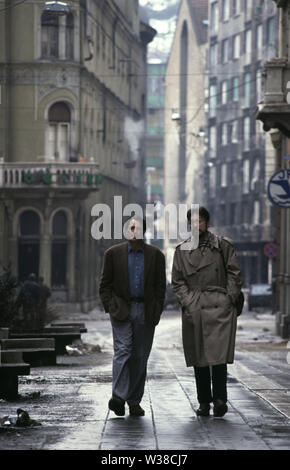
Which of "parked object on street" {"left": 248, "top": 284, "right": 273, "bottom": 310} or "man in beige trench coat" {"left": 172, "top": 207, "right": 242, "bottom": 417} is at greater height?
"man in beige trench coat" {"left": 172, "top": 207, "right": 242, "bottom": 417}

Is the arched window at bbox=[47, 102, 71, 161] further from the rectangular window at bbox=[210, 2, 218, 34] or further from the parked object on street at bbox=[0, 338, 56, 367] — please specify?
the rectangular window at bbox=[210, 2, 218, 34]

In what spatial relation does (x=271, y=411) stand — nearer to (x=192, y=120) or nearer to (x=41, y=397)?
(x=41, y=397)

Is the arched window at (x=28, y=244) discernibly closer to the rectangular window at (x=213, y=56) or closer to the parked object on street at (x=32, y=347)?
the parked object on street at (x=32, y=347)

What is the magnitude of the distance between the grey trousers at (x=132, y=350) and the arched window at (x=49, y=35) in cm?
4265

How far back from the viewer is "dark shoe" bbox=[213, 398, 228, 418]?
38.0 feet

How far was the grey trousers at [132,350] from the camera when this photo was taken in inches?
468

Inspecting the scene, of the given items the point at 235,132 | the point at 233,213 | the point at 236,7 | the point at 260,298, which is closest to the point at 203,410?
the point at 260,298

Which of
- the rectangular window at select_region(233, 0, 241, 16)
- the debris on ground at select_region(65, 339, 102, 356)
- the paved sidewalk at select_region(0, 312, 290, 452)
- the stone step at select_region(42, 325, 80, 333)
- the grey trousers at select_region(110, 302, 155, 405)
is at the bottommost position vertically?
the debris on ground at select_region(65, 339, 102, 356)

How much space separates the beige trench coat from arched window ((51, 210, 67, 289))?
43023 mm

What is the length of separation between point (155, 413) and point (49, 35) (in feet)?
143

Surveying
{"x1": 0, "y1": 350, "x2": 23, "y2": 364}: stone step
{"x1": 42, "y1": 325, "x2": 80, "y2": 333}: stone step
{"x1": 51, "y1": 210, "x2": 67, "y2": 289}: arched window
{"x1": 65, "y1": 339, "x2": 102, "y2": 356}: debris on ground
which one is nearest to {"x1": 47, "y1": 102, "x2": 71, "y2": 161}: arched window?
{"x1": 51, "y1": 210, "x2": 67, "y2": 289}: arched window

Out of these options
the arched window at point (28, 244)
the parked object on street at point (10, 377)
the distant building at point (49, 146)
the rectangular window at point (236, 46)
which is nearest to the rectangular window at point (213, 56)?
the rectangular window at point (236, 46)

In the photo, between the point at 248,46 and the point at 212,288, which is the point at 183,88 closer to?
the point at 248,46

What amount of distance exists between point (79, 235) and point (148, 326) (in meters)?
43.3
